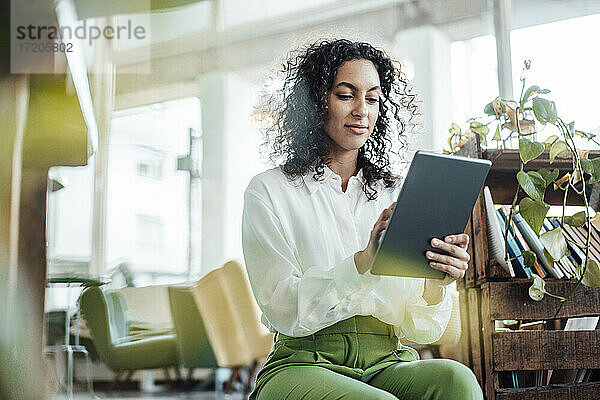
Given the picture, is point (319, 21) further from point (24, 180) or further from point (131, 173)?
point (24, 180)

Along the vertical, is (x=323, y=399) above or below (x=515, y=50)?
below

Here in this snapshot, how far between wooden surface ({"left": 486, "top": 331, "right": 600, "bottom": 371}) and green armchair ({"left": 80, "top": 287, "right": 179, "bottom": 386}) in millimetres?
2165

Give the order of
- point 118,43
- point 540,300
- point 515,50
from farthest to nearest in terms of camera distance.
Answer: point 118,43 < point 515,50 < point 540,300

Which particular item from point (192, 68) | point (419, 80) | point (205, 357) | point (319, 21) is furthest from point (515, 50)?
point (205, 357)

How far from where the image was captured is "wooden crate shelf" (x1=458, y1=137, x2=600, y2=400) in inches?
48.0

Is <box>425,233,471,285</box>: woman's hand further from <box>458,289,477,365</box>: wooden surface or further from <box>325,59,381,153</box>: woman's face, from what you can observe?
<box>458,289,477,365</box>: wooden surface

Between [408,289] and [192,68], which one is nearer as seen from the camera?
[408,289]

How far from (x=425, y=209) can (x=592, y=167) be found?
55cm

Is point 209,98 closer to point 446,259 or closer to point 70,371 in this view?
point 70,371

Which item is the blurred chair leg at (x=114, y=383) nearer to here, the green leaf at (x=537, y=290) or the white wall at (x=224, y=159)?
the white wall at (x=224, y=159)

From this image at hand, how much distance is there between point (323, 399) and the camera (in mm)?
830

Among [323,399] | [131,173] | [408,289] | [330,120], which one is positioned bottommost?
[323,399]

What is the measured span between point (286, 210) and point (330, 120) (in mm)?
174

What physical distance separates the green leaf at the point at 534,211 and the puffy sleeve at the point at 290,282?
0.42 m
